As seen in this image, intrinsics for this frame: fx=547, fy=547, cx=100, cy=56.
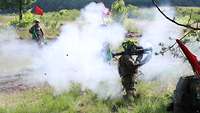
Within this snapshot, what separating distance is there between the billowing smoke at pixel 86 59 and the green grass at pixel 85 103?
0.41 meters

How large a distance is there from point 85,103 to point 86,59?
481 cm

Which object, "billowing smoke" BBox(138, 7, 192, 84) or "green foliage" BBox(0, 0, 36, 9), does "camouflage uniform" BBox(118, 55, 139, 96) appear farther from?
"green foliage" BBox(0, 0, 36, 9)

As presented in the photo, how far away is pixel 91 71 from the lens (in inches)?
595

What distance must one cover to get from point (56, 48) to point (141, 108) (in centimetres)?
974

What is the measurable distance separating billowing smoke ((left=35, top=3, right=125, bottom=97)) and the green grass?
1.36ft

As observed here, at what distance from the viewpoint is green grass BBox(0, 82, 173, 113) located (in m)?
11.2

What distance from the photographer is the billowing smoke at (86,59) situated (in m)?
13.5

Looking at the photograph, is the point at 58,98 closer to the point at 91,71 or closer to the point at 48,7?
the point at 91,71

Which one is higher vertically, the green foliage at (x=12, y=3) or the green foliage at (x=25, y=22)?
the green foliage at (x=12, y=3)

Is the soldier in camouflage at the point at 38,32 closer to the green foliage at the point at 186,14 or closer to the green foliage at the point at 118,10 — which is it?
the green foliage at the point at 118,10

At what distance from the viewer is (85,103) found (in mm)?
12273

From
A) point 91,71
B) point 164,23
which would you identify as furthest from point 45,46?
point 91,71

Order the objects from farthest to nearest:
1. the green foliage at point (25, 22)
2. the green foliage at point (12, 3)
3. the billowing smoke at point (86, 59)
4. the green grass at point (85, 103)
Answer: the green foliage at point (12, 3) < the green foliage at point (25, 22) < the billowing smoke at point (86, 59) < the green grass at point (85, 103)

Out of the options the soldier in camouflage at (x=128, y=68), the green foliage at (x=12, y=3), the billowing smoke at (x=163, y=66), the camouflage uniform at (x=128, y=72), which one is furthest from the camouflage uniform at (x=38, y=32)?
the green foliage at (x=12, y=3)
